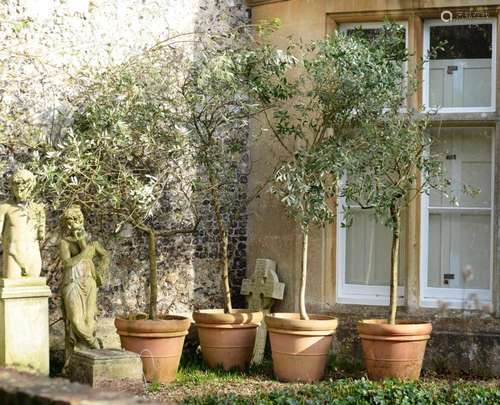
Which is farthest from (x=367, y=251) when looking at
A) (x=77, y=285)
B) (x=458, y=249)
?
(x=77, y=285)

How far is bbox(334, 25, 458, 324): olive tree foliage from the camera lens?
8711 mm

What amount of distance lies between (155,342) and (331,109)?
8.10 ft

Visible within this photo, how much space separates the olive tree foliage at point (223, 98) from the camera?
8820mm

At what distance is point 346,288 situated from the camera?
9883mm

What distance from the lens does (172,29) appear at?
9859 millimetres

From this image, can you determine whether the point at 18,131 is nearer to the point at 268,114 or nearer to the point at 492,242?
the point at 268,114

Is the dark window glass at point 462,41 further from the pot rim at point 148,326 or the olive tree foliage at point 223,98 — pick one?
the pot rim at point 148,326

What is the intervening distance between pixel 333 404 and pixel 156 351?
6.28 ft

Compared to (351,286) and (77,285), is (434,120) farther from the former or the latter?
(77,285)

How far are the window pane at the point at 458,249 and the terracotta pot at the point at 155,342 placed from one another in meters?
2.44

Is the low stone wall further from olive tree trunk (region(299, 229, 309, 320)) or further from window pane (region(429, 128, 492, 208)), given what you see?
window pane (region(429, 128, 492, 208))

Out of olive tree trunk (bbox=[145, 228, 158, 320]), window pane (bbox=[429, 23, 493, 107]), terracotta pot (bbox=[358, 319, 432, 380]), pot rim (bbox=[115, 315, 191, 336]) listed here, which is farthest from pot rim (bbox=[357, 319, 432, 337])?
window pane (bbox=[429, 23, 493, 107])

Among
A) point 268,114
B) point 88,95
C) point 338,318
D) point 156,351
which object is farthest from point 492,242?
point 88,95

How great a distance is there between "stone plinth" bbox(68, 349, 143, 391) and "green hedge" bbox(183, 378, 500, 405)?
58 centimetres
